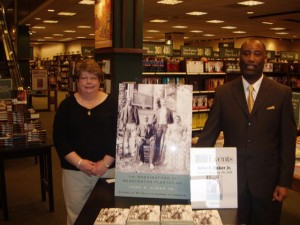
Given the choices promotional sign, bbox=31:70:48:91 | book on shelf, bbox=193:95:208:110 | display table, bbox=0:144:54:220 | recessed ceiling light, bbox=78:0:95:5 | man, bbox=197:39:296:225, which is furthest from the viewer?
promotional sign, bbox=31:70:48:91

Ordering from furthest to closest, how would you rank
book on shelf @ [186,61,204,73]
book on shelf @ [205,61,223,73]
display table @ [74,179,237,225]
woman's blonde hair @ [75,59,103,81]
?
book on shelf @ [205,61,223,73] < book on shelf @ [186,61,204,73] < woman's blonde hair @ [75,59,103,81] < display table @ [74,179,237,225]

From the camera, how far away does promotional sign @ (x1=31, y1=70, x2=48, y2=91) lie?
11531 millimetres

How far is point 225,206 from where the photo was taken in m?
1.54

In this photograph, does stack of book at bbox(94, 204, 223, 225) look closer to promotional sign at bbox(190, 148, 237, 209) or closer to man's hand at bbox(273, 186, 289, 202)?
promotional sign at bbox(190, 148, 237, 209)

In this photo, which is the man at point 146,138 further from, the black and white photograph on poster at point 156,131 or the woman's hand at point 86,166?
the woman's hand at point 86,166

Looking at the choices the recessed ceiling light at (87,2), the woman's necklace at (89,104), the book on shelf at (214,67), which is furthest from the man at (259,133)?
the recessed ceiling light at (87,2)

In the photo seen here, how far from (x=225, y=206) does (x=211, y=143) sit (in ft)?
2.11

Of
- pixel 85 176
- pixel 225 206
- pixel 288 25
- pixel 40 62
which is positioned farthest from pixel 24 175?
pixel 40 62

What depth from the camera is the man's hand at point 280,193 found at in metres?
1.97

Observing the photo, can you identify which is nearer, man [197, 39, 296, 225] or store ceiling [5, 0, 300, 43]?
man [197, 39, 296, 225]

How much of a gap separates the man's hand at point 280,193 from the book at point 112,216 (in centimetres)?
97

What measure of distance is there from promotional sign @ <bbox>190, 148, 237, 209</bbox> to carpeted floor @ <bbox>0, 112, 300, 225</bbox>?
2566 mm

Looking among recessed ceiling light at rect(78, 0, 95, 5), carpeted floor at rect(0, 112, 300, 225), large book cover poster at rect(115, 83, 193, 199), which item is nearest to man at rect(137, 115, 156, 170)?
large book cover poster at rect(115, 83, 193, 199)

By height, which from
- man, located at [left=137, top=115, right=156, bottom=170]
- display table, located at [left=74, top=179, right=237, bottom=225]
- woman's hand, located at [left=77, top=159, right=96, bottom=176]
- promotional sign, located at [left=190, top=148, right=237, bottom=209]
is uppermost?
man, located at [left=137, top=115, right=156, bottom=170]
